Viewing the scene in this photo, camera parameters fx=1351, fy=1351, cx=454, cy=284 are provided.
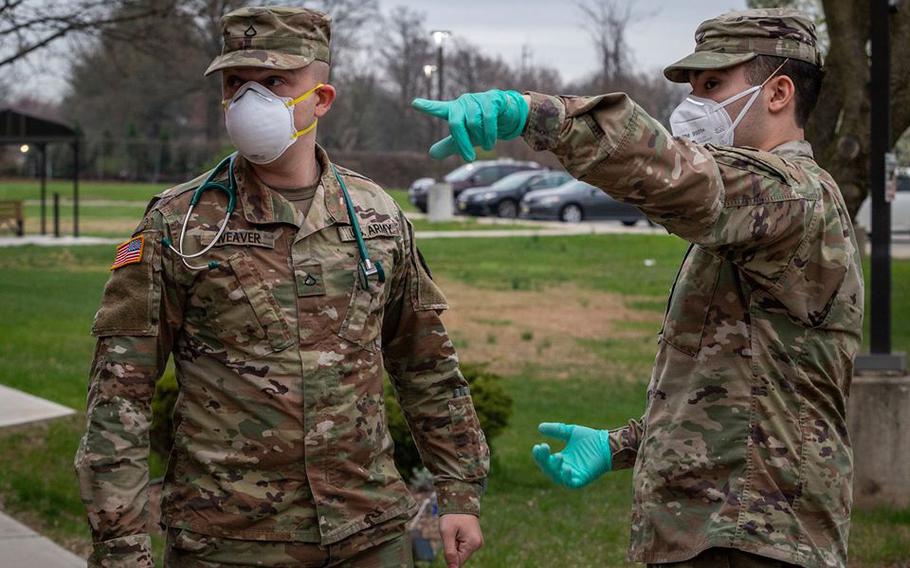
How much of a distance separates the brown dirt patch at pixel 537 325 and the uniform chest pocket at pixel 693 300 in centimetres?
836

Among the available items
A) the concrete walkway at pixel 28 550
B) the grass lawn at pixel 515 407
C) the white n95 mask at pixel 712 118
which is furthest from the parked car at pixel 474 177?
the white n95 mask at pixel 712 118

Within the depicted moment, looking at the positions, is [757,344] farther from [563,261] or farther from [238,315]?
[563,261]

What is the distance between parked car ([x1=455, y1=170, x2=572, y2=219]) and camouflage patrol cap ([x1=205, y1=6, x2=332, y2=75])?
3501 cm

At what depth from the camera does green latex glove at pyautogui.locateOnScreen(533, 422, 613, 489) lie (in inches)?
136

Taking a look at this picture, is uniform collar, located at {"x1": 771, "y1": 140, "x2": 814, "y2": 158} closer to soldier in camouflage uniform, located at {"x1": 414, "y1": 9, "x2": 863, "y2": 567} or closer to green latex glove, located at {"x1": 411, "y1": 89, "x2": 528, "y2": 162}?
soldier in camouflage uniform, located at {"x1": 414, "y1": 9, "x2": 863, "y2": 567}

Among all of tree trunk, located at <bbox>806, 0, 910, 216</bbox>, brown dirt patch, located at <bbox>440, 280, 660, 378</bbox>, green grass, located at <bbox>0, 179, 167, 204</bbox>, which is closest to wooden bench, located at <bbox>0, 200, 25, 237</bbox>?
green grass, located at <bbox>0, 179, 167, 204</bbox>

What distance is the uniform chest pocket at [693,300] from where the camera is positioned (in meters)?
3.01

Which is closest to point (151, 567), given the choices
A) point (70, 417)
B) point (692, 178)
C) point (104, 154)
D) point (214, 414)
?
point (214, 414)

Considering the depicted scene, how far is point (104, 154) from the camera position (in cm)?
6266

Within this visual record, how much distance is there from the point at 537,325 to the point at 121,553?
12548 millimetres

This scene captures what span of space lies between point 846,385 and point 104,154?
62310mm

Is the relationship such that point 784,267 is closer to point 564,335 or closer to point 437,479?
point 437,479

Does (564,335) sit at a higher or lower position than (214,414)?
lower

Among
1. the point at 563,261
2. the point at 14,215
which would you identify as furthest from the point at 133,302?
the point at 14,215
